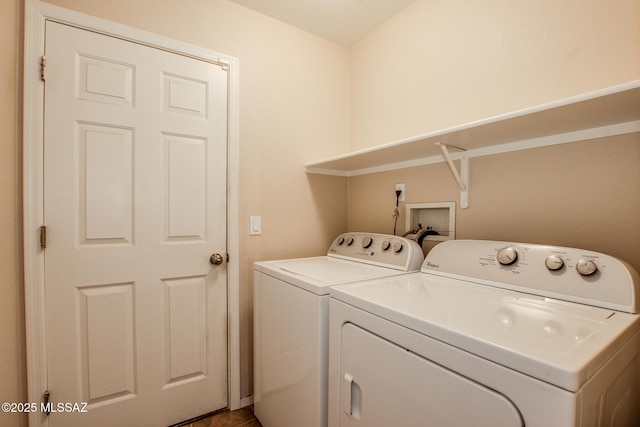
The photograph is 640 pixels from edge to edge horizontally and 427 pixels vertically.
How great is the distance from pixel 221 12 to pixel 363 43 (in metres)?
1.00

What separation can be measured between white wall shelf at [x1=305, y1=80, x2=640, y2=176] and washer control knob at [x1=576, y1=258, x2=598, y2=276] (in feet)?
1.63

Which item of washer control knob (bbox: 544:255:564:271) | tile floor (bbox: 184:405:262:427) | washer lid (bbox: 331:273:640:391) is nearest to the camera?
washer lid (bbox: 331:273:640:391)

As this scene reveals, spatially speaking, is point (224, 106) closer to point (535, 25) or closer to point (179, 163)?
point (179, 163)

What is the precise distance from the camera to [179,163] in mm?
1654

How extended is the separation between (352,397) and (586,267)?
2.87ft

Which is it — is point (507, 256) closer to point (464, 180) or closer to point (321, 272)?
point (464, 180)

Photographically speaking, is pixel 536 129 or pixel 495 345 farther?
pixel 536 129

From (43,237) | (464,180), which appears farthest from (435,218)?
(43,237)

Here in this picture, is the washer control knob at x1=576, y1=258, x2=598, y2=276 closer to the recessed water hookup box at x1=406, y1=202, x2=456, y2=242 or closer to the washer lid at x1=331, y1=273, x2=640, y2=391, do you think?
the washer lid at x1=331, y1=273, x2=640, y2=391

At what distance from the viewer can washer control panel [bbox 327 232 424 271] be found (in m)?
1.51

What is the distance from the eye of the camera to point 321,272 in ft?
4.75

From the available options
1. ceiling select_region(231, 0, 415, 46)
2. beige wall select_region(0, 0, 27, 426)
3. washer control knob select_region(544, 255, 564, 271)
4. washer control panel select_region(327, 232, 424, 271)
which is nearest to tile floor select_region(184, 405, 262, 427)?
beige wall select_region(0, 0, 27, 426)

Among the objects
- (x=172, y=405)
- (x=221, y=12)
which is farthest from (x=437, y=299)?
(x=221, y=12)

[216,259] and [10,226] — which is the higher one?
[10,226]
